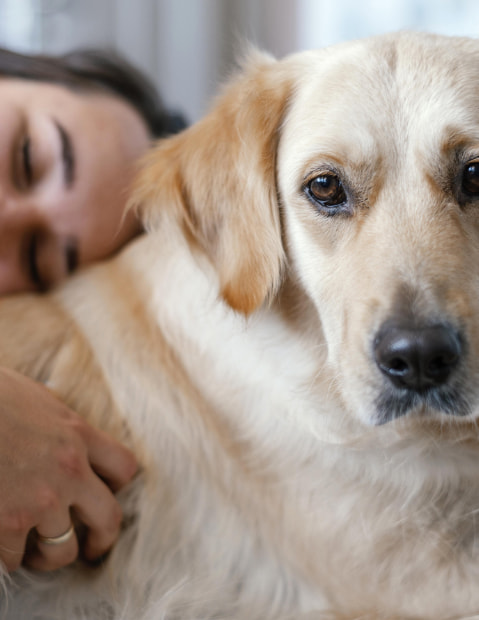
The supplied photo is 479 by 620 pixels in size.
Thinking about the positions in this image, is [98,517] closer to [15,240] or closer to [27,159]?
[15,240]

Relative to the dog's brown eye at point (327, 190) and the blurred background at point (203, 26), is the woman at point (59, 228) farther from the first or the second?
the blurred background at point (203, 26)

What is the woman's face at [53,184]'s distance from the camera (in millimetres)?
1406

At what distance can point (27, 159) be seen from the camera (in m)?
1.43

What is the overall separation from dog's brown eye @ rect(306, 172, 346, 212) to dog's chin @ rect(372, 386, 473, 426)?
11.7 inches

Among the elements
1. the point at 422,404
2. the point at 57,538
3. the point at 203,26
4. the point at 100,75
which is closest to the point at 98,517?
the point at 57,538

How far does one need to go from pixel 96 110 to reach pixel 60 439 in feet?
2.75

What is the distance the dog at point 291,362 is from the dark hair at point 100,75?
0.51 metres

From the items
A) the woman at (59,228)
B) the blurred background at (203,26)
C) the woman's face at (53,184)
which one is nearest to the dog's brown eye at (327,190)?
the woman at (59,228)

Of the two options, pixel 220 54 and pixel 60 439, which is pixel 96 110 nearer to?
pixel 60 439

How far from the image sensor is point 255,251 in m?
1.08

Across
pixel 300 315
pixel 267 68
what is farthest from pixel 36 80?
pixel 300 315

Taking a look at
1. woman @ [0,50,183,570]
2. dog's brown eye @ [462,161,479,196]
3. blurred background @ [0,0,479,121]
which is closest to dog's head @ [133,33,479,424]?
dog's brown eye @ [462,161,479,196]

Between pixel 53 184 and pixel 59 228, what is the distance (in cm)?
9

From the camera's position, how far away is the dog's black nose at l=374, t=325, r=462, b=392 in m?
0.85
